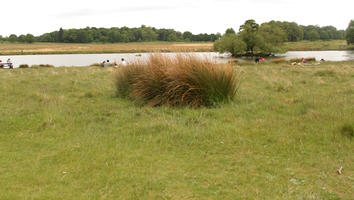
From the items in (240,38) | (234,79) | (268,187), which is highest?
(240,38)

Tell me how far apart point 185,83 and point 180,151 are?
307 cm

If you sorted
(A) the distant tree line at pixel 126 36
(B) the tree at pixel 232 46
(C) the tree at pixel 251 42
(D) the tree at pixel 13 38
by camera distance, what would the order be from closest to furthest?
(B) the tree at pixel 232 46 → (C) the tree at pixel 251 42 → (A) the distant tree line at pixel 126 36 → (D) the tree at pixel 13 38

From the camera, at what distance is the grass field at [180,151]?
3.62m

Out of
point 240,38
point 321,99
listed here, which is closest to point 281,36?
point 240,38

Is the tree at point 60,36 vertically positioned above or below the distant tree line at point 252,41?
above

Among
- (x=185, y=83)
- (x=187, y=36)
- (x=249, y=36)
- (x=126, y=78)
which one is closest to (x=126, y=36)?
(x=187, y=36)

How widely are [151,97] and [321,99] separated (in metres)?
4.57

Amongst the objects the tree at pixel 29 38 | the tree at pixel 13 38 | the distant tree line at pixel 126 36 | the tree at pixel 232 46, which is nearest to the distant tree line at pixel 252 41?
the tree at pixel 232 46

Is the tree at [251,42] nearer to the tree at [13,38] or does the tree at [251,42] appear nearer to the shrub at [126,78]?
the shrub at [126,78]

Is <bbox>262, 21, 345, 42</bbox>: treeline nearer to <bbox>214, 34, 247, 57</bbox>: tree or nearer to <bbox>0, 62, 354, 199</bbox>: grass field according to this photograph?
<bbox>214, 34, 247, 57</bbox>: tree

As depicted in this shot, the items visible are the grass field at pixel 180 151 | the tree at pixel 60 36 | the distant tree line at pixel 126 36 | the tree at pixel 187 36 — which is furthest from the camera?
the tree at pixel 60 36

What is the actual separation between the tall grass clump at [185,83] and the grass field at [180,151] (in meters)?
0.43

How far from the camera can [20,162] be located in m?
4.56

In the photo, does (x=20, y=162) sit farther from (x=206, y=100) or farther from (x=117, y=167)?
(x=206, y=100)
